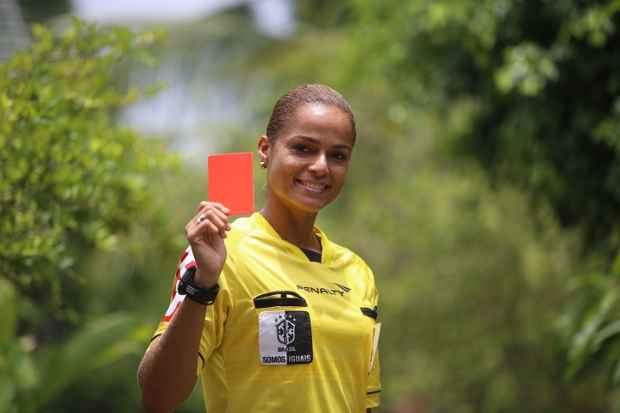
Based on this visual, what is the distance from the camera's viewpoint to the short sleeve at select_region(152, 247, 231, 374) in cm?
252

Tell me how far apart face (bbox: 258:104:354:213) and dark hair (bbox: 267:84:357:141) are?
0.02 meters

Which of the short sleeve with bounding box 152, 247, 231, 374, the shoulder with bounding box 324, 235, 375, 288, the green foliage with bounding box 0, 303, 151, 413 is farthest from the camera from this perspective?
the green foliage with bounding box 0, 303, 151, 413

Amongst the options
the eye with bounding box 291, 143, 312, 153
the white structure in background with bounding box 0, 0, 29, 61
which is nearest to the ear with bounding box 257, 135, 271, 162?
the eye with bounding box 291, 143, 312, 153

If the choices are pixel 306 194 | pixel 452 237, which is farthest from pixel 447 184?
pixel 306 194

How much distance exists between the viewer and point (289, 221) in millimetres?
2869

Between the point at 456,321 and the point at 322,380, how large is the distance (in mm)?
12413

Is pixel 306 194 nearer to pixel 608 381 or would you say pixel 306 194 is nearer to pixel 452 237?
pixel 608 381

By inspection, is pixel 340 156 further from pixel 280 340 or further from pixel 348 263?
pixel 280 340

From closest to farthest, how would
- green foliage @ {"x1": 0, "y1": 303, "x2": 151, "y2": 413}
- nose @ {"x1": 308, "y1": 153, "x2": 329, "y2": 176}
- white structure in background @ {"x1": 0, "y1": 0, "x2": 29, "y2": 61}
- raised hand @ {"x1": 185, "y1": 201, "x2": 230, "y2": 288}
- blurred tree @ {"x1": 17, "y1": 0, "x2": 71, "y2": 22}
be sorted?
1. raised hand @ {"x1": 185, "y1": 201, "x2": 230, "y2": 288}
2. nose @ {"x1": 308, "y1": 153, "x2": 329, "y2": 176}
3. white structure in background @ {"x1": 0, "y1": 0, "x2": 29, "y2": 61}
4. green foliage @ {"x1": 0, "y1": 303, "x2": 151, "y2": 413}
5. blurred tree @ {"x1": 17, "y1": 0, "x2": 71, "y2": 22}

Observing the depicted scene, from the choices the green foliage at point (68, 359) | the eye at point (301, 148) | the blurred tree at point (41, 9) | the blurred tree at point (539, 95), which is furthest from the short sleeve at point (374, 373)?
the blurred tree at point (41, 9)

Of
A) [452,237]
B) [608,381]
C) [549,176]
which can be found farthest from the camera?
[452,237]

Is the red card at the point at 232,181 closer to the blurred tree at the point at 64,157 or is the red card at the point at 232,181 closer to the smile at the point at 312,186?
the smile at the point at 312,186

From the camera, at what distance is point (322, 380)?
2650 millimetres

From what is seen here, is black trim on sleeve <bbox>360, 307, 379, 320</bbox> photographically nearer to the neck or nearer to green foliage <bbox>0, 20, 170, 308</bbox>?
the neck
